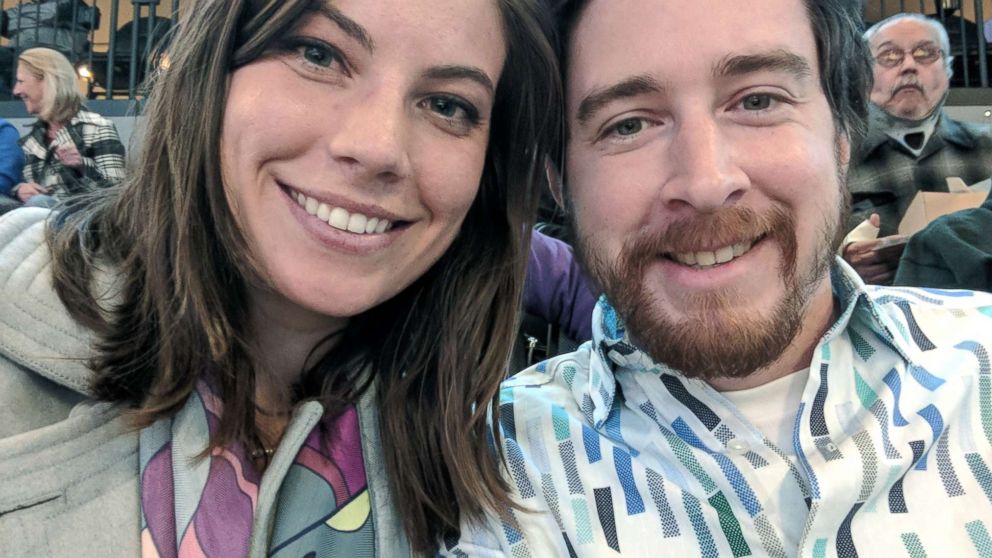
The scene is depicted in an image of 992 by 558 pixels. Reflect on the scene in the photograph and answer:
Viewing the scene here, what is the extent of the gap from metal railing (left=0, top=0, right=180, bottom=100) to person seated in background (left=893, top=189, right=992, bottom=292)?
540cm

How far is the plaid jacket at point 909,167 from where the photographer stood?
277 cm

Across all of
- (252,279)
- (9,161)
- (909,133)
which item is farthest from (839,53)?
(9,161)

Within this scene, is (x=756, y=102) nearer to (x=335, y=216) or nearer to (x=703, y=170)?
(x=703, y=170)

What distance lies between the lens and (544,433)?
1.23 meters

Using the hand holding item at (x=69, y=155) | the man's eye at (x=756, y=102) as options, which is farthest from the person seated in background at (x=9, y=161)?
the man's eye at (x=756, y=102)

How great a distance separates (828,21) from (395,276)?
35.9 inches

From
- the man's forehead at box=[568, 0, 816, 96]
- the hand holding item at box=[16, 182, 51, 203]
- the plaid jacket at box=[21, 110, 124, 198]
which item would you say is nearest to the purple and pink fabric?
the man's forehead at box=[568, 0, 816, 96]

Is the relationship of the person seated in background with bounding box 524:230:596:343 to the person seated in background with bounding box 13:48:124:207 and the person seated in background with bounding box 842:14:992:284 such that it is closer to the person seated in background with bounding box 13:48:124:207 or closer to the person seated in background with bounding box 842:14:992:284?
the person seated in background with bounding box 842:14:992:284

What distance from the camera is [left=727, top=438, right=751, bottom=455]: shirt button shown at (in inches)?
43.8

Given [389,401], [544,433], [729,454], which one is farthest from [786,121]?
[389,401]

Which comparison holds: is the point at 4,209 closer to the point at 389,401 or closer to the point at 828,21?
the point at 389,401

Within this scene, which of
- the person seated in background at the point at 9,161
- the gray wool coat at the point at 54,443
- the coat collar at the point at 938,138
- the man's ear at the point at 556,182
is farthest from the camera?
the person seated in background at the point at 9,161

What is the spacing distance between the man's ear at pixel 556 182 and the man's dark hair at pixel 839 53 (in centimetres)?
18

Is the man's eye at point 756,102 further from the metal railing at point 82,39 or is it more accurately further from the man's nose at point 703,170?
the metal railing at point 82,39
